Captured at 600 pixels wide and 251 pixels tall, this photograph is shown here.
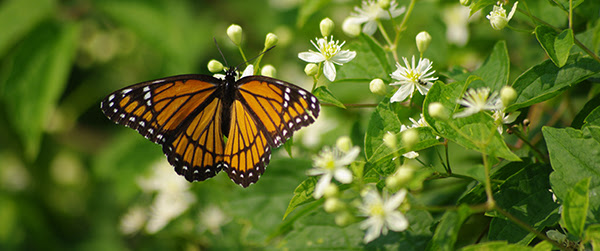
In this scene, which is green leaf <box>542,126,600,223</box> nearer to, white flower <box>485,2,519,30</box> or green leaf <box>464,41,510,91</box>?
green leaf <box>464,41,510,91</box>

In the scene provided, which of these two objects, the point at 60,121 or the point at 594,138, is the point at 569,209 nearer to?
the point at 594,138

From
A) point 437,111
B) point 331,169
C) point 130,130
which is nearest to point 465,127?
point 437,111

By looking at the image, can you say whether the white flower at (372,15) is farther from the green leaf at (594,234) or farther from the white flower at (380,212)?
the green leaf at (594,234)

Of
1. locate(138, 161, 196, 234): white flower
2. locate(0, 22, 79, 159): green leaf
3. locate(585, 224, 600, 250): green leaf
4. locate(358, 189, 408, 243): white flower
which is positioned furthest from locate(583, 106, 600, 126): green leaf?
locate(0, 22, 79, 159): green leaf

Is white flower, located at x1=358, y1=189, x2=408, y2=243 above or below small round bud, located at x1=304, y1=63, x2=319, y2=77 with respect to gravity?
below

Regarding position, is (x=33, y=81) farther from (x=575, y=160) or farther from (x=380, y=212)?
(x=575, y=160)

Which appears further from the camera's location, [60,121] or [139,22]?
[60,121]

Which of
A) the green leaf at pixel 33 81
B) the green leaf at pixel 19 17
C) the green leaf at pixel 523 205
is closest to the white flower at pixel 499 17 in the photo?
the green leaf at pixel 523 205

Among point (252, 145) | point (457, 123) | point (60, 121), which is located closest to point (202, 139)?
point (252, 145)
